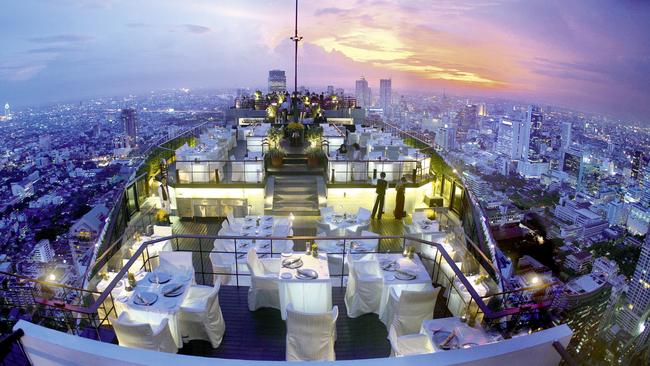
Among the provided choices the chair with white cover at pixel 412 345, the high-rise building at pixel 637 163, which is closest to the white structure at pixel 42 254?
the chair with white cover at pixel 412 345

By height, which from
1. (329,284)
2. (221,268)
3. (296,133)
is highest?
(296,133)

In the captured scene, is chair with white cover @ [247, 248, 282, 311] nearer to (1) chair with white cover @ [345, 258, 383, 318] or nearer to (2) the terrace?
(2) the terrace

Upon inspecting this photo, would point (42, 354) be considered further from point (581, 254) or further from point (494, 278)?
point (581, 254)

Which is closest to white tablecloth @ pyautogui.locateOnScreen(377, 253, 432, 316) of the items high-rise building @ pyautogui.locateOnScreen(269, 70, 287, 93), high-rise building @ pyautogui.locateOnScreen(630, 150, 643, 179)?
high-rise building @ pyautogui.locateOnScreen(630, 150, 643, 179)

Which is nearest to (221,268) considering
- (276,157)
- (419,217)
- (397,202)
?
(419,217)

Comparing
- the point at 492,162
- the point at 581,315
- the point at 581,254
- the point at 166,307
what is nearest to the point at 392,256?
the point at 166,307

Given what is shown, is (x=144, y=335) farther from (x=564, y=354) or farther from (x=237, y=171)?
(x=237, y=171)

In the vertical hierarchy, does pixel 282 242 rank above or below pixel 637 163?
below
